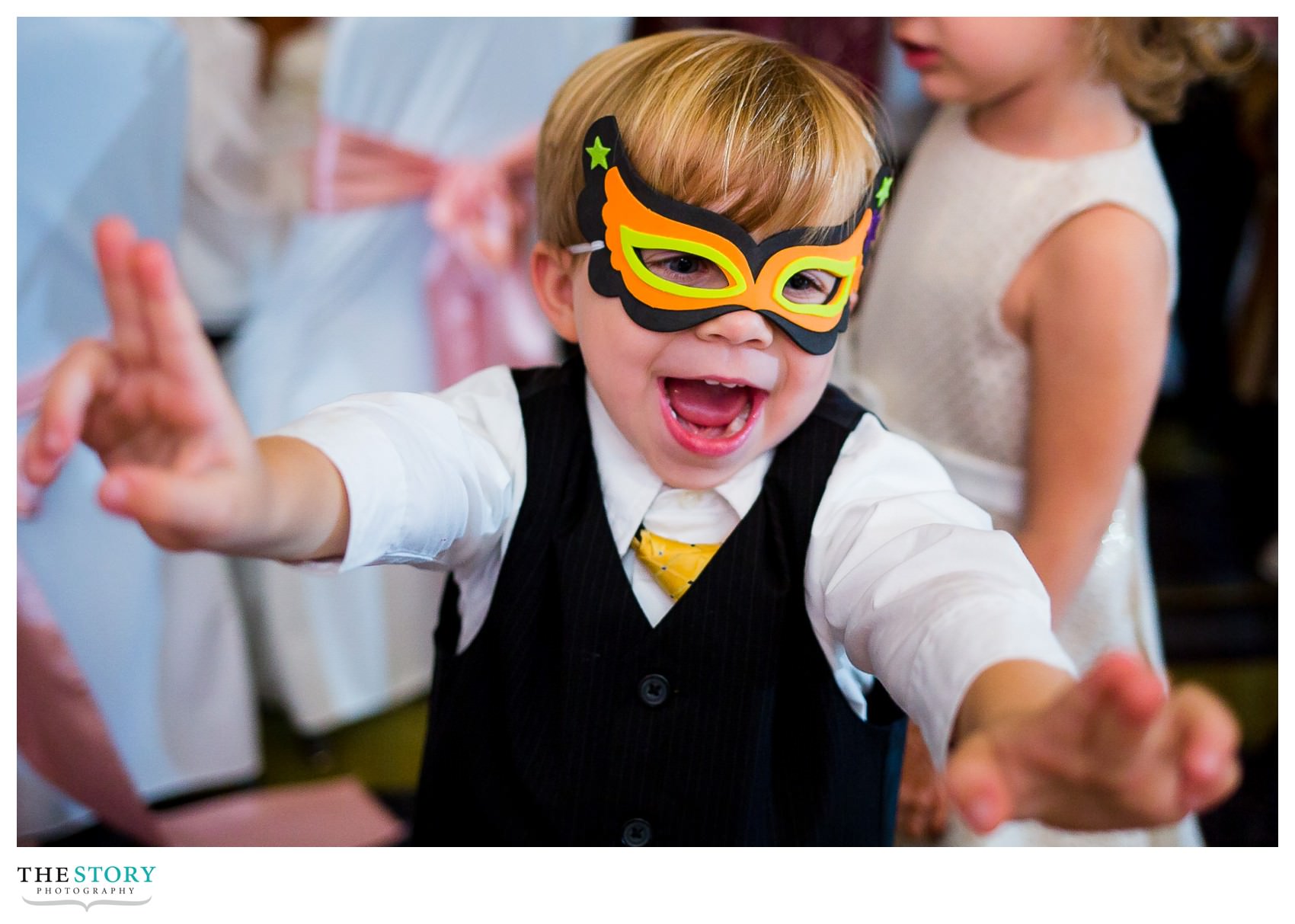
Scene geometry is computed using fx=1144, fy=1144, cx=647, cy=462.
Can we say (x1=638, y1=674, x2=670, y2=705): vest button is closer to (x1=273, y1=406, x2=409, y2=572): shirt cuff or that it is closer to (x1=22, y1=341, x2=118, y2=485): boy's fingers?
(x1=273, y1=406, x2=409, y2=572): shirt cuff

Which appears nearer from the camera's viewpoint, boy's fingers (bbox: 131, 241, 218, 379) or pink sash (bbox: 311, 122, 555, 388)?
boy's fingers (bbox: 131, 241, 218, 379)

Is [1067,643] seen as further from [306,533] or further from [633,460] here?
[306,533]

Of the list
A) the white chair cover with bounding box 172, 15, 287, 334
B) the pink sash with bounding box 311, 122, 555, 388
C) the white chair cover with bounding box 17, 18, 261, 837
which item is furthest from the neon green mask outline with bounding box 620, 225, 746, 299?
the white chair cover with bounding box 172, 15, 287, 334

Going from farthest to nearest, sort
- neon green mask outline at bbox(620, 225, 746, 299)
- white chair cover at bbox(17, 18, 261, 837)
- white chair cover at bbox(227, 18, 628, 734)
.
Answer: white chair cover at bbox(227, 18, 628, 734), white chair cover at bbox(17, 18, 261, 837), neon green mask outline at bbox(620, 225, 746, 299)

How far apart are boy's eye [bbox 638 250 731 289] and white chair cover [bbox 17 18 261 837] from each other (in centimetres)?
56

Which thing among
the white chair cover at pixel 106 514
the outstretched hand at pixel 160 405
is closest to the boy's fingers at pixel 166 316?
the outstretched hand at pixel 160 405

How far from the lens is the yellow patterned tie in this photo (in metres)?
0.70

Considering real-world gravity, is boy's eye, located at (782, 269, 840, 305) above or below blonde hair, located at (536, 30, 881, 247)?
below

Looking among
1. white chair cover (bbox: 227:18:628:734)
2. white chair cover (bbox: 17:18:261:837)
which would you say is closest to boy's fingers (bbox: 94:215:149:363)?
white chair cover (bbox: 17:18:261:837)

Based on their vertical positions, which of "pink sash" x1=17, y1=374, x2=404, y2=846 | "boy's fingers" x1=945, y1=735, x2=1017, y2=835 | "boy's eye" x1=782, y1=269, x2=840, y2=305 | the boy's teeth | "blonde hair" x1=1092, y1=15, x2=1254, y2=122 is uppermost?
"blonde hair" x1=1092, y1=15, x2=1254, y2=122

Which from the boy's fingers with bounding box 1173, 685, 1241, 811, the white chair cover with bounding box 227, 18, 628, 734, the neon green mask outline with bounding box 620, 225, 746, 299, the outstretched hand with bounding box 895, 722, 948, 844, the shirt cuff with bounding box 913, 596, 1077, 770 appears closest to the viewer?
the boy's fingers with bounding box 1173, 685, 1241, 811

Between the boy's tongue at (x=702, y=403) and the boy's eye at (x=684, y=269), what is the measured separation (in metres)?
0.06

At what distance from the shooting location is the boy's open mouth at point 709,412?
668 mm
